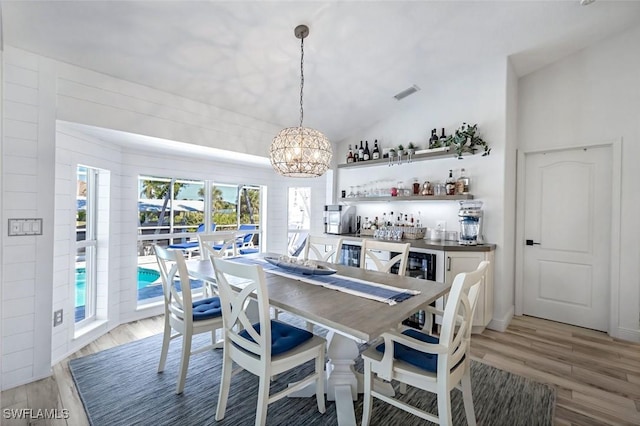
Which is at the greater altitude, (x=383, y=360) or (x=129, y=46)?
(x=129, y=46)

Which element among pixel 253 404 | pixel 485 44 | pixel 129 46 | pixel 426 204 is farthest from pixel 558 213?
pixel 129 46

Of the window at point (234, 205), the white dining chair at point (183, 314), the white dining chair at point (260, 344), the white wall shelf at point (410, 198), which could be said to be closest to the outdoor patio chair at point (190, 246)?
the window at point (234, 205)

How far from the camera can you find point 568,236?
3566 mm

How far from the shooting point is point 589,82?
340 centimetres

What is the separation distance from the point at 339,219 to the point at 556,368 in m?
2.82

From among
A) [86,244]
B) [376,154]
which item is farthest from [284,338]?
[376,154]

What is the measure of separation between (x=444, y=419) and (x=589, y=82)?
13.1ft

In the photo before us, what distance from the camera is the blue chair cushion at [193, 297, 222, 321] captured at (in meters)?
2.22

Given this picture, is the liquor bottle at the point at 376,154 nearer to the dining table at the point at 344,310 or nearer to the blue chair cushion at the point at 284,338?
the dining table at the point at 344,310

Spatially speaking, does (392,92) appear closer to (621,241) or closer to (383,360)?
(621,241)

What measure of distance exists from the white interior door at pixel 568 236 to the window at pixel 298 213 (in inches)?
126

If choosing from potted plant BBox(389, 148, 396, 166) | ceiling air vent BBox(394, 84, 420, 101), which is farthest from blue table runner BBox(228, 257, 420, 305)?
ceiling air vent BBox(394, 84, 420, 101)

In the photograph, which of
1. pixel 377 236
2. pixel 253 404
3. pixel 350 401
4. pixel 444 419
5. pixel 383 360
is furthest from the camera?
pixel 377 236

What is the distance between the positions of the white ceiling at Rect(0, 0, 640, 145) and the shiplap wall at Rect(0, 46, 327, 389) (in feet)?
0.58
